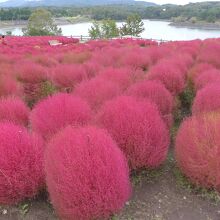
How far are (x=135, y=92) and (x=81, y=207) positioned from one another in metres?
3.21

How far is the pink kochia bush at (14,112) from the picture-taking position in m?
6.40

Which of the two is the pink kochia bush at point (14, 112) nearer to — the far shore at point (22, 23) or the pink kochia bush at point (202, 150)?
the pink kochia bush at point (202, 150)

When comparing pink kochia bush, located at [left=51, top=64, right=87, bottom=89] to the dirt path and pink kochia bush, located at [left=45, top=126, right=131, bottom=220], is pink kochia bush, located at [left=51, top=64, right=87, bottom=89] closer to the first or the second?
the dirt path

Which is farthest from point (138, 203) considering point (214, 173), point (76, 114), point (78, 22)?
point (78, 22)

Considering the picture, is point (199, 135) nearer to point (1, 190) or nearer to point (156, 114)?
point (156, 114)

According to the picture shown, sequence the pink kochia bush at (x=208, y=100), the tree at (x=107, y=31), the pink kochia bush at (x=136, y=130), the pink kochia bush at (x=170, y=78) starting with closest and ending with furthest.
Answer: the pink kochia bush at (x=136, y=130) < the pink kochia bush at (x=208, y=100) < the pink kochia bush at (x=170, y=78) < the tree at (x=107, y=31)

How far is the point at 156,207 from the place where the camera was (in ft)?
15.4

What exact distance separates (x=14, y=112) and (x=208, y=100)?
11.1 feet

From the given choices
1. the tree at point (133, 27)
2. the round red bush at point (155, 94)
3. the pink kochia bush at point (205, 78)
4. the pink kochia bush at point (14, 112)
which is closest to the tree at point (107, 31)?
the tree at point (133, 27)

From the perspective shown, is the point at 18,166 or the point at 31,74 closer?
the point at 18,166

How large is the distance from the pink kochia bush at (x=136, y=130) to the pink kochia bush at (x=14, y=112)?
182 centimetres

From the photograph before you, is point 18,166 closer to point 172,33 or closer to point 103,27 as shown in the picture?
point 103,27

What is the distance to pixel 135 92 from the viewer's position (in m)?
6.77

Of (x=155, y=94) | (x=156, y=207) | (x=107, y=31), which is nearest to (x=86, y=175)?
(x=156, y=207)
